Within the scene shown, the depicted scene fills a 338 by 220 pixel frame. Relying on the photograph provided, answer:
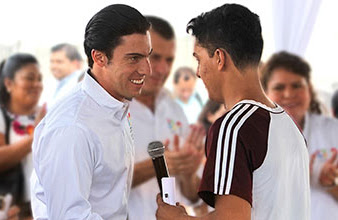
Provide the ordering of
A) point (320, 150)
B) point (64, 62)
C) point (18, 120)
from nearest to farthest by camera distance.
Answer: point (320, 150) < point (18, 120) < point (64, 62)

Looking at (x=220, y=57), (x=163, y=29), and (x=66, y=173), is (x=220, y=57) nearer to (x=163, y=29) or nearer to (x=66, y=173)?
(x=66, y=173)

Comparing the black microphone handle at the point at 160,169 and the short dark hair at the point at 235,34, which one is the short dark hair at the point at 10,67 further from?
the short dark hair at the point at 235,34

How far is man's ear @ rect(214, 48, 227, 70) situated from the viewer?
1801 millimetres

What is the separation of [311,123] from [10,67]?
1.86 meters

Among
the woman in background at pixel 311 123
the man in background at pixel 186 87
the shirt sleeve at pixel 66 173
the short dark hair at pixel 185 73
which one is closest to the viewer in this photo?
the shirt sleeve at pixel 66 173

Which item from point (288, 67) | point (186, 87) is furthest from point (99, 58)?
point (186, 87)

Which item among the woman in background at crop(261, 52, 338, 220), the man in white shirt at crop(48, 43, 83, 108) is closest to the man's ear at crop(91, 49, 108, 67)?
the woman in background at crop(261, 52, 338, 220)

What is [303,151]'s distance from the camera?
185 centimetres

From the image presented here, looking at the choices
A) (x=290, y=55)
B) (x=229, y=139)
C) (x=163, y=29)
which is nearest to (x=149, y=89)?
(x=163, y=29)

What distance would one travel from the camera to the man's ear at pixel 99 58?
6.49ft

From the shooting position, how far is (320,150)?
11.0 feet

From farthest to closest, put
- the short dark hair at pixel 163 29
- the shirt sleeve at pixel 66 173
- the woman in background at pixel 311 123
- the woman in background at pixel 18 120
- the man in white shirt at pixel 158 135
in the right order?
the woman in background at pixel 18 120, the woman in background at pixel 311 123, the short dark hair at pixel 163 29, the man in white shirt at pixel 158 135, the shirt sleeve at pixel 66 173

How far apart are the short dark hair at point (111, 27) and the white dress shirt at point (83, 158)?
0.37 ft

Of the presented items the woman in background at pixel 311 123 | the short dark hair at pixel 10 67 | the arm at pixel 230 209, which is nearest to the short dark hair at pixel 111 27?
the arm at pixel 230 209
